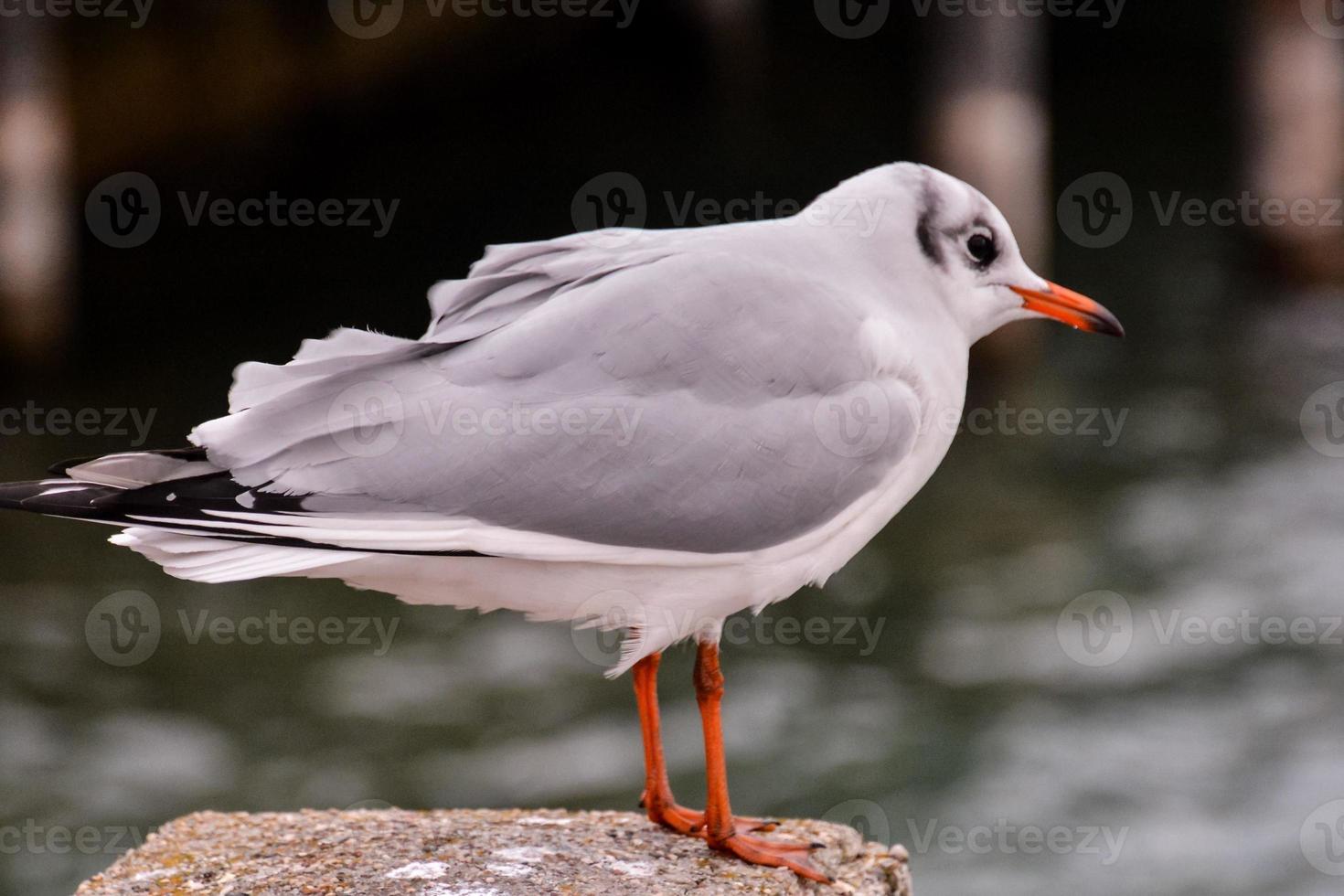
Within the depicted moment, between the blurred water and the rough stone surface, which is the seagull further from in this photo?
the blurred water

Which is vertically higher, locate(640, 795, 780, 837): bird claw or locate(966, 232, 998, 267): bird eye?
locate(966, 232, 998, 267): bird eye

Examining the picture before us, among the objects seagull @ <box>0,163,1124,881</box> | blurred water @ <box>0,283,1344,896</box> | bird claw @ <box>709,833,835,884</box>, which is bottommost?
blurred water @ <box>0,283,1344,896</box>

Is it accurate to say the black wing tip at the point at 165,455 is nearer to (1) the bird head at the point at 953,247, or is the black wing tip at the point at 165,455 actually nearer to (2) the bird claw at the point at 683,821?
(2) the bird claw at the point at 683,821

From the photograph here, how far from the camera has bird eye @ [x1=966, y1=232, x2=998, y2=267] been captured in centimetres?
423

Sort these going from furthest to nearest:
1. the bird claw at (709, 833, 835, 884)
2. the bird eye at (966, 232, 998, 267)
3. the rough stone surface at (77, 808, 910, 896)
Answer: the bird eye at (966, 232, 998, 267) → the bird claw at (709, 833, 835, 884) → the rough stone surface at (77, 808, 910, 896)

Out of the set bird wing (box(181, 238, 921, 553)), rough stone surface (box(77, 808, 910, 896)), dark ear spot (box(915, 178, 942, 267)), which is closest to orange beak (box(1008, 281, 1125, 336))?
dark ear spot (box(915, 178, 942, 267))

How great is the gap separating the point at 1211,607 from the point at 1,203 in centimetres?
817

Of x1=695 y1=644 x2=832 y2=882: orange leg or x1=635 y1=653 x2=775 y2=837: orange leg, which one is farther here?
x1=635 y1=653 x2=775 y2=837: orange leg

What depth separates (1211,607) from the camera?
9.48 m

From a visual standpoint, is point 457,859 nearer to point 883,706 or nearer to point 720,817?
point 720,817

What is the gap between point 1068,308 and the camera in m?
4.36

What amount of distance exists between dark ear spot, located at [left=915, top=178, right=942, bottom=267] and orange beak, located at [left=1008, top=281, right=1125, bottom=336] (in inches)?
10.1

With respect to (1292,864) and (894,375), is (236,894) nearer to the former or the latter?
(894,375)

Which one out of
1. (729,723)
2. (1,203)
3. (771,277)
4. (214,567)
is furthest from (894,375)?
(1,203)
